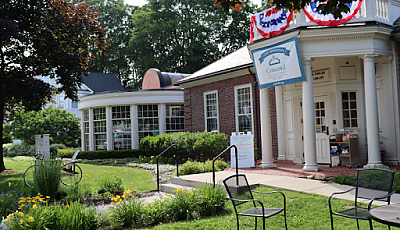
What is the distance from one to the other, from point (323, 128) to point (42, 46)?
11184 millimetres

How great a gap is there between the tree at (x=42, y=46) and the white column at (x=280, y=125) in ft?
25.5

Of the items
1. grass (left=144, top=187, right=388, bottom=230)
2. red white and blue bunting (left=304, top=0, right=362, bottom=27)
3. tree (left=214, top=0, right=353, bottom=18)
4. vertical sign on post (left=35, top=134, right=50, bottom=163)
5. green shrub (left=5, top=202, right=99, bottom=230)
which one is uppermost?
red white and blue bunting (left=304, top=0, right=362, bottom=27)

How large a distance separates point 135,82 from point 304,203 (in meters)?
41.2

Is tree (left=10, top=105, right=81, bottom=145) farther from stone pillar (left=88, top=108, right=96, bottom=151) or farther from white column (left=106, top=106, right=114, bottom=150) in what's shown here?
white column (left=106, top=106, right=114, bottom=150)

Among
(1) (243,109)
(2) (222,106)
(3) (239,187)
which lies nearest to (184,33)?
(2) (222,106)

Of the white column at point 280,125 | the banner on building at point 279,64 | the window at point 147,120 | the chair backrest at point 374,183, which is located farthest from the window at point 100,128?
the chair backrest at point 374,183

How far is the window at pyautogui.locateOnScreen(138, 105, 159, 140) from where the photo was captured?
72.0 ft

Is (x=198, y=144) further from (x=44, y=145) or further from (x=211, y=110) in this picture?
(x=44, y=145)

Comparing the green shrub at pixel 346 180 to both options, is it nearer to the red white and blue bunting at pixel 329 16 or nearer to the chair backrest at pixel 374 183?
the chair backrest at pixel 374 183

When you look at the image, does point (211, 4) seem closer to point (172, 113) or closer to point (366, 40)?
point (172, 113)

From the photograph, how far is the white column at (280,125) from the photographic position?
1300 cm

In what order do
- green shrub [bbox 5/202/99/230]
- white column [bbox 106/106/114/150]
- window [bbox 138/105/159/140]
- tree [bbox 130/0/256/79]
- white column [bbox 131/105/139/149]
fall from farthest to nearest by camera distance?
tree [bbox 130/0/256/79], white column [bbox 106/106/114/150], window [bbox 138/105/159/140], white column [bbox 131/105/139/149], green shrub [bbox 5/202/99/230]

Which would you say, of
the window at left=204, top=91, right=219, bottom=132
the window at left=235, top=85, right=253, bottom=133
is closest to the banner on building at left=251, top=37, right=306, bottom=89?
the window at left=235, top=85, right=253, bottom=133

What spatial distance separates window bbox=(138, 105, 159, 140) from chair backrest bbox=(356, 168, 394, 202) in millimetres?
17790
